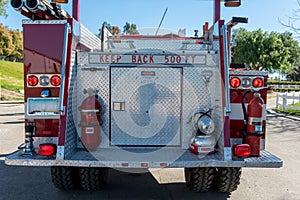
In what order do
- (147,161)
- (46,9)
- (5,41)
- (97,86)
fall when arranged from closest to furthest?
(147,161) < (46,9) < (97,86) < (5,41)

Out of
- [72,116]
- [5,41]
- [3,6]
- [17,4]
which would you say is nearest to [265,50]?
[3,6]

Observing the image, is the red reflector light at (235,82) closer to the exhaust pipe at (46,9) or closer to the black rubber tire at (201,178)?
the black rubber tire at (201,178)

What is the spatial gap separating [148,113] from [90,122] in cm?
81

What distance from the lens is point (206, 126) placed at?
13.3 feet

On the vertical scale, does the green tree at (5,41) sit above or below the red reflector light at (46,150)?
above

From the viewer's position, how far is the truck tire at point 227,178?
4105 millimetres

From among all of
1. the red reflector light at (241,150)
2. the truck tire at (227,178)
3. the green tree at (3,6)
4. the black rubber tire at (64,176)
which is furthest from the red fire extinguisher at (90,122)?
the green tree at (3,6)

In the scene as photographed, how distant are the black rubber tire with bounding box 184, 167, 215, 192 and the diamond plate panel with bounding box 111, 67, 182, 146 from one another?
493 mm

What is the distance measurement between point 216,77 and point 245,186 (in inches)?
70.7

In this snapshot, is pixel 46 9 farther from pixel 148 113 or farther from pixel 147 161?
pixel 147 161

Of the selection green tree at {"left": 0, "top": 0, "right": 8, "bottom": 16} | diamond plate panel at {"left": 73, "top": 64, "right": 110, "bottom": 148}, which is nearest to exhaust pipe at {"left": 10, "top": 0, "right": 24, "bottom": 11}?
diamond plate panel at {"left": 73, "top": 64, "right": 110, "bottom": 148}

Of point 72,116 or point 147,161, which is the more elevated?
point 72,116

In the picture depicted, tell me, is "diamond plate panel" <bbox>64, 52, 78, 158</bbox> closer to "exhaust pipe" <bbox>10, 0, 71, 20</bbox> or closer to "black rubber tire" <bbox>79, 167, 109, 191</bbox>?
"black rubber tire" <bbox>79, 167, 109, 191</bbox>

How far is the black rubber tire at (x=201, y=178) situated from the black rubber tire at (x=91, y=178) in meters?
1.20
